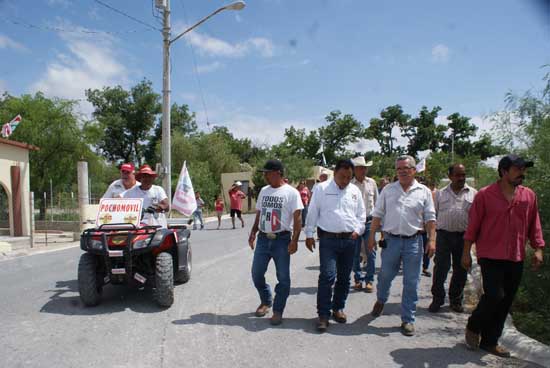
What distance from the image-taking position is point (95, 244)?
568 centimetres

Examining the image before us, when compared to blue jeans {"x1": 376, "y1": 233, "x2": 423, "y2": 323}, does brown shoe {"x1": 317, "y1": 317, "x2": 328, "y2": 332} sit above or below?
below

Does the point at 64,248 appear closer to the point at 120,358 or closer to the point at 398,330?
the point at 120,358

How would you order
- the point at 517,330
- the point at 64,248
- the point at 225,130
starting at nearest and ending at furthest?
the point at 517,330, the point at 64,248, the point at 225,130

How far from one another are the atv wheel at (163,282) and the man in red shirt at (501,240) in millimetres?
3466

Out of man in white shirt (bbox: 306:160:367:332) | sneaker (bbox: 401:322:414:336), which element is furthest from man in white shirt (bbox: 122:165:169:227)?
sneaker (bbox: 401:322:414:336)

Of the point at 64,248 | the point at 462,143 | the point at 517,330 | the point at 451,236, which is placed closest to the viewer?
the point at 517,330

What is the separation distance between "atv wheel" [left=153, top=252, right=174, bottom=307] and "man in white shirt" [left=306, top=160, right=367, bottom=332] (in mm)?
1879

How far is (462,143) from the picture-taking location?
62.3m

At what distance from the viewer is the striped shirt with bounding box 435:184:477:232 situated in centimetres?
568

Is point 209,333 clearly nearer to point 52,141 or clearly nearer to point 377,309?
point 377,309

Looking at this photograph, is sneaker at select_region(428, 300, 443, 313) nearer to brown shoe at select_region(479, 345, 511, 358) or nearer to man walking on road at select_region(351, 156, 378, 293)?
man walking on road at select_region(351, 156, 378, 293)

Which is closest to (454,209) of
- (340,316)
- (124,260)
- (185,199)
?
(340,316)

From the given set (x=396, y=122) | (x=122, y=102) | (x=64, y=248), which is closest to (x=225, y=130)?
(x=122, y=102)

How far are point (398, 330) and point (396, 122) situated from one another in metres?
60.4
